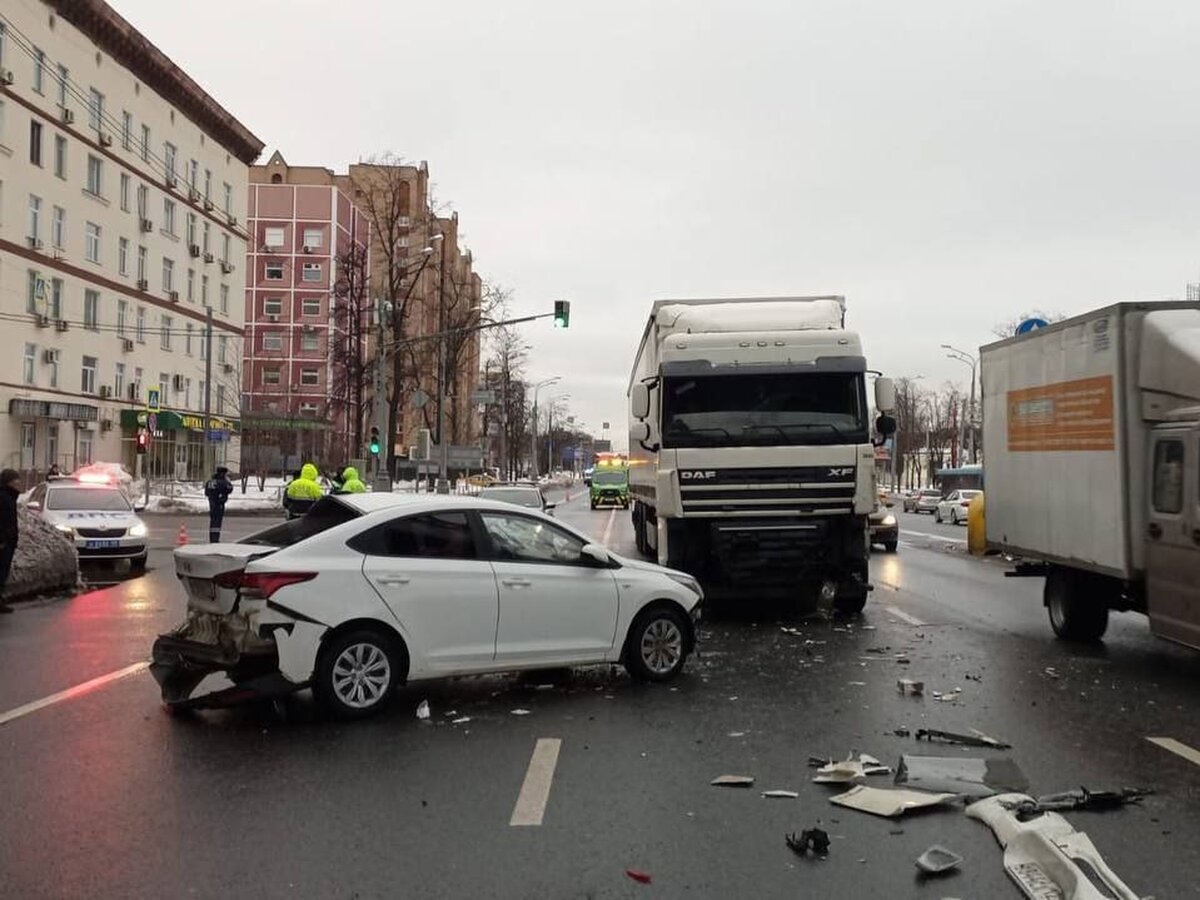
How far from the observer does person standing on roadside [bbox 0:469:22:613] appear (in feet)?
42.1

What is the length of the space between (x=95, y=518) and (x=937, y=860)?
17.0 m

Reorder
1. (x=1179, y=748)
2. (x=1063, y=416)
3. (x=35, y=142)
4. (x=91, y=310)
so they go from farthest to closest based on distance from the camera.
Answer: (x=91, y=310) < (x=35, y=142) < (x=1063, y=416) < (x=1179, y=748)

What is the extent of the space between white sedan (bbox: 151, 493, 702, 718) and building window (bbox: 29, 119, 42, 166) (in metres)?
41.3

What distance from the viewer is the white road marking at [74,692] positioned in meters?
7.52

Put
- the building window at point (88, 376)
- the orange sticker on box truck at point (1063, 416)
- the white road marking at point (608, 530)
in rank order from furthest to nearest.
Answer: the building window at point (88, 376) → the white road marking at point (608, 530) → the orange sticker on box truck at point (1063, 416)

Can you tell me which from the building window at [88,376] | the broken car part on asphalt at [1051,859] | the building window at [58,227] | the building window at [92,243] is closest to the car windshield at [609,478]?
the building window at [88,376]

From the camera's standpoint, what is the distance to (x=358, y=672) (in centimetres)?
727

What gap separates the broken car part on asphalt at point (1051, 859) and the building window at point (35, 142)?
4658 cm

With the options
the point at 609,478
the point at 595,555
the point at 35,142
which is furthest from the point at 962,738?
the point at 609,478

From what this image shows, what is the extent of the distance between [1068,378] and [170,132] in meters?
53.6

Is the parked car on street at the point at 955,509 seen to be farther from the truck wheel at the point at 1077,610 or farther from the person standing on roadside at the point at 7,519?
the person standing on roadside at the point at 7,519

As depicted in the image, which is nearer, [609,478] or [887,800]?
[887,800]

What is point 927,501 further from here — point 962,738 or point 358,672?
point 358,672

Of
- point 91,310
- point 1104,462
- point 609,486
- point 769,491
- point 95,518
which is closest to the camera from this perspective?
point 1104,462
